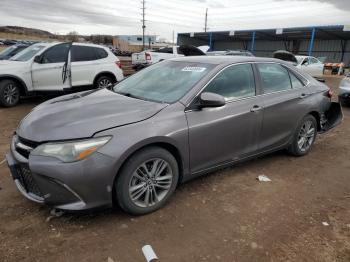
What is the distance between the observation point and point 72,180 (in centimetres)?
273

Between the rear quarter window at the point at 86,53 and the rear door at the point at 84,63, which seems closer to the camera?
the rear door at the point at 84,63

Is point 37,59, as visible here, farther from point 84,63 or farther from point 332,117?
point 332,117

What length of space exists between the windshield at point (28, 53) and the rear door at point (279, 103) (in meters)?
6.62

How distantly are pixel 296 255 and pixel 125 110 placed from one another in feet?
6.78

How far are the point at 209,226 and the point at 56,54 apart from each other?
7176mm

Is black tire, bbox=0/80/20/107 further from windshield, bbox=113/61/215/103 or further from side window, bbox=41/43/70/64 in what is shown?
windshield, bbox=113/61/215/103

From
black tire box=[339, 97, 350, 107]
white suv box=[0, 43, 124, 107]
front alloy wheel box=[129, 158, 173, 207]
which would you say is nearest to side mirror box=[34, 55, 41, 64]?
white suv box=[0, 43, 124, 107]

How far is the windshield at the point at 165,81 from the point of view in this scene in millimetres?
3633

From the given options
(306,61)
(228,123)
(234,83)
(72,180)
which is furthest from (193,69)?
(306,61)

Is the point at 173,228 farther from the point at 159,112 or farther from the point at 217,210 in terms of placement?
the point at 159,112

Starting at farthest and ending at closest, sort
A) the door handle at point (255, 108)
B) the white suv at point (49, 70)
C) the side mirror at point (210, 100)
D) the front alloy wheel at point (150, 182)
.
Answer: the white suv at point (49, 70)
the door handle at point (255, 108)
the side mirror at point (210, 100)
the front alloy wheel at point (150, 182)

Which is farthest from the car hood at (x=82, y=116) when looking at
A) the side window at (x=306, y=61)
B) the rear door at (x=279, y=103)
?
the side window at (x=306, y=61)

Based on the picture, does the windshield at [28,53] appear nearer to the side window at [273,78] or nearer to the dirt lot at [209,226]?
the dirt lot at [209,226]

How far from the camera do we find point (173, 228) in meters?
3.06
